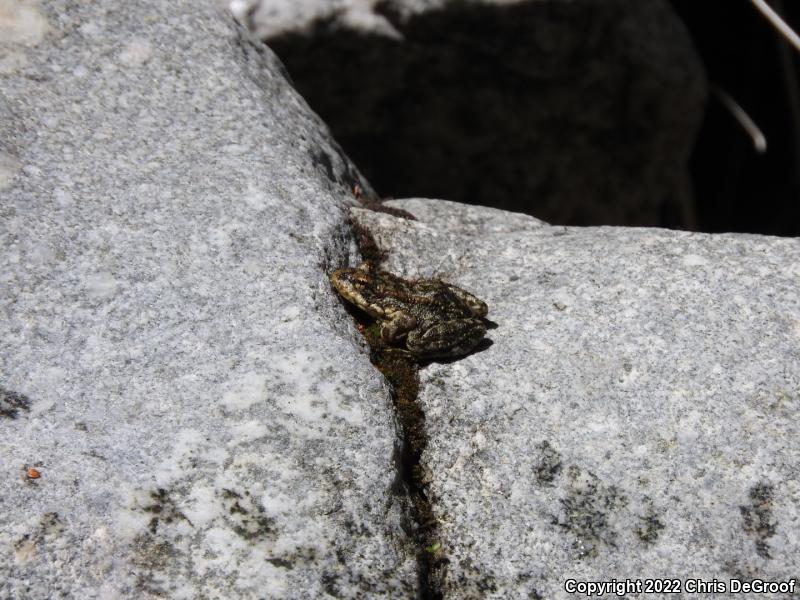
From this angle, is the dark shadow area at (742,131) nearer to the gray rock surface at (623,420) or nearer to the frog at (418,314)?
the gray rock surface at (623,420)

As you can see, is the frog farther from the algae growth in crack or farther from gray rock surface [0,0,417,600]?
gray rock surface [0,0,417,600]

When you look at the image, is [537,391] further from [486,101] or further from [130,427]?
[486,101]

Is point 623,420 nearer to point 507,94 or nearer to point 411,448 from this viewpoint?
point 411,448

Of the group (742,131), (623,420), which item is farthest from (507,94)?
(623,420)

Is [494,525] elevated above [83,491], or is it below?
below

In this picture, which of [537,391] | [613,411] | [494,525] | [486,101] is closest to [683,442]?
[613,411]
